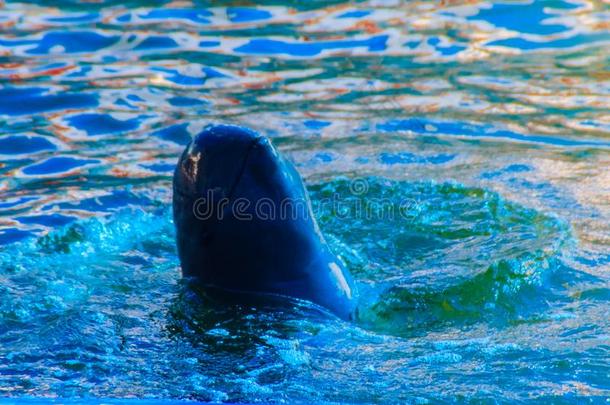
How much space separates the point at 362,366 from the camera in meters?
3.91

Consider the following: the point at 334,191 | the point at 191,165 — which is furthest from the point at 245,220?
the point at 334,191

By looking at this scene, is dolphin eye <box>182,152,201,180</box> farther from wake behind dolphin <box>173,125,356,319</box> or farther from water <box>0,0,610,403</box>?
water <box>0,0,610,403</box>

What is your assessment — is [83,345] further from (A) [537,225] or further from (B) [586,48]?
(B) [586,48]

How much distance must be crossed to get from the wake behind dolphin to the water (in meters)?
0.12

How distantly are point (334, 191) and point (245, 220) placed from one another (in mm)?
2843

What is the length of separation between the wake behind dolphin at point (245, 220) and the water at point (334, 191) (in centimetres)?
12

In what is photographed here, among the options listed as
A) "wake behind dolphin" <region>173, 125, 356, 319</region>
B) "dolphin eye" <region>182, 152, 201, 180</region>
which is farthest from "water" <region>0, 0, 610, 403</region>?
"dolphin eye" <region>182, 152, 201, 180</region>

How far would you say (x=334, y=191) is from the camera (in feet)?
22.0

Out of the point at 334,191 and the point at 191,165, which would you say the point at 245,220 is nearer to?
the point at 191,165

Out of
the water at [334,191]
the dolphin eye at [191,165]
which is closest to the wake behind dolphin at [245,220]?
the dolphin eye at [191,165]

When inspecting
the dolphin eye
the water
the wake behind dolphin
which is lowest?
the water

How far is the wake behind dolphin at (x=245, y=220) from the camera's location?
12.6 feet

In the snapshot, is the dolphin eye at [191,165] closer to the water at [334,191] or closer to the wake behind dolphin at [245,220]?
the wake behind dolphin at [245,220]

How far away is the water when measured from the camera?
3.91 meters
